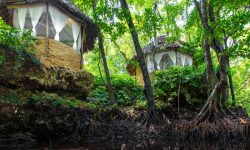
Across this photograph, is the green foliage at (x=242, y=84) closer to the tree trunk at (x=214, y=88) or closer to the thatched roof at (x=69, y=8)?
the tree trunk at (x=214, y=88)

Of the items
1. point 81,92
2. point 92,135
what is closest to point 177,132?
point 92,135

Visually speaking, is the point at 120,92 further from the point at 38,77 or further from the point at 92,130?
the point at 38,77

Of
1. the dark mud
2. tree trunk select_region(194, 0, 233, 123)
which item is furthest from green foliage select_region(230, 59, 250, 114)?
the dark mud

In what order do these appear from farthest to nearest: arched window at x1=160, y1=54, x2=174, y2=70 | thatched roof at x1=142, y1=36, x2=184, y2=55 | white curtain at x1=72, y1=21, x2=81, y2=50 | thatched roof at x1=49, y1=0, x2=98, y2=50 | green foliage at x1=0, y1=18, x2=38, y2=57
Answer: arched window at x1=160, y1=54, x2=174, y2=70, thatched roof at x1=142, y1=36, x2=184, y2=55, white curtain at x1=72, y1=21, x2=81, y2=50, thatched roof at x1=49, y1=0, x2=98, y2=50, green foliage at x1=0, y1=18, x2=38, y2=57

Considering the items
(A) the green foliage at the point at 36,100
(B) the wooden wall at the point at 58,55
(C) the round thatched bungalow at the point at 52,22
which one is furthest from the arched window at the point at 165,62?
(A) the green foliage at the point at 36,100

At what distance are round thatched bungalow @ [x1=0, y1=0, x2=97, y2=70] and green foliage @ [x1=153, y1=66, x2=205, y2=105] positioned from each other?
426 cm

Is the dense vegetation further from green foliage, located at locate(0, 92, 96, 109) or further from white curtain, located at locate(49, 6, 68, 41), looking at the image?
white curtain, located at locate(49, 6, 68, 41)

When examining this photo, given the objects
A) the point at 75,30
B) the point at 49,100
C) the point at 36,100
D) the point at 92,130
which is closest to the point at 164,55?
the point at 75,30

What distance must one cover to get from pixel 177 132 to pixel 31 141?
16.5ft

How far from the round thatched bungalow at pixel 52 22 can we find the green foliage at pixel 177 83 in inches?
168

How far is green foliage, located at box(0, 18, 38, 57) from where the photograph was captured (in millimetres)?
8406

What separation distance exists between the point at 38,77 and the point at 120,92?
6.31 m

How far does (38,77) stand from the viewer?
10.1 meters

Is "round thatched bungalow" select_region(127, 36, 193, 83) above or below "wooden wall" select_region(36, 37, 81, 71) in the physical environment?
above
